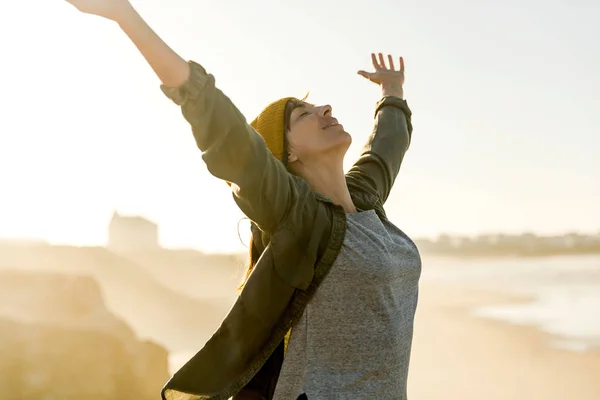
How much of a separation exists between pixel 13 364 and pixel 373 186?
6597 mm

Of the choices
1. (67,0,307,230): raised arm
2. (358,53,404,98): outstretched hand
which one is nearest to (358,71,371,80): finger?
(358,53,404,98): outstretched hand

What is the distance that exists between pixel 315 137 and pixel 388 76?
1173 mm

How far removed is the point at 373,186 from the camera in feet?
10.2

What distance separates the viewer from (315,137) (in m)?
2.69

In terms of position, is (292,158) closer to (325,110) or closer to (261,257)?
(325,110)

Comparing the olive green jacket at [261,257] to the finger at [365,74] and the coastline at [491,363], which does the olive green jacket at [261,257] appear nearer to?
the finger at [365,74]

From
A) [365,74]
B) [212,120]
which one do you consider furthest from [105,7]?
[365,74]

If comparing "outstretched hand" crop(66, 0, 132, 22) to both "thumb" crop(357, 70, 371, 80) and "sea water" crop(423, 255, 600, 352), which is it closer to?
"thumb" crop(357, 70, 371, 80)

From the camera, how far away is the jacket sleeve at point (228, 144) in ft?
6.93

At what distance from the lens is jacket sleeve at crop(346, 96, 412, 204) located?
3.17 metres

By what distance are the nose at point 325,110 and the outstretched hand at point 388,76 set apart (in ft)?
3.17

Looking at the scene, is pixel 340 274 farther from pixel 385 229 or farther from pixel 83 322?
pixel 83 322

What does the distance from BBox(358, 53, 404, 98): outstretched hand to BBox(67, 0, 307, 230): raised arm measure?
1.58 m

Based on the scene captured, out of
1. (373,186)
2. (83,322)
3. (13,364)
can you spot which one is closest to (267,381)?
(373,186)
